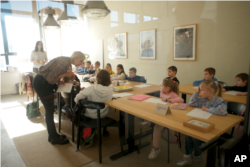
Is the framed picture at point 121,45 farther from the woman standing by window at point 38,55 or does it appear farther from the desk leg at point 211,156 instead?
the desk leg at point 211,156

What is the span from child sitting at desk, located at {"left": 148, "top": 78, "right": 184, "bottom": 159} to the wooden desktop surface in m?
0.25

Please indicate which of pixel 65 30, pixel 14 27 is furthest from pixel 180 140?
pixel 65 30

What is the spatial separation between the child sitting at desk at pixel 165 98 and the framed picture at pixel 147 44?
2368 mm

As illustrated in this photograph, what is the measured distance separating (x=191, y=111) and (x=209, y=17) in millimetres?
Result: 2470

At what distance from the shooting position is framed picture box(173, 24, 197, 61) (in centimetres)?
370

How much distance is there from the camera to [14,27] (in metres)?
3.10

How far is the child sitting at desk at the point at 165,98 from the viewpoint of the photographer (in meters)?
2.00

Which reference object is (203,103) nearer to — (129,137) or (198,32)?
(129,137)

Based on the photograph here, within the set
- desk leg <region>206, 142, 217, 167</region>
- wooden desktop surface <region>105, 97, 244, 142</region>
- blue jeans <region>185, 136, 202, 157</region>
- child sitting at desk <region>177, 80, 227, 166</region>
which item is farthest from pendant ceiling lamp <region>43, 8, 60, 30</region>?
desk leg <region>206, 142, 217, 167</region>

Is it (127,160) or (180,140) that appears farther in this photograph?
(180,140)

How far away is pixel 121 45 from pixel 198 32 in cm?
246

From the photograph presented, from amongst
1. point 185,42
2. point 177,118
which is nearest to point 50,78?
point 177,118

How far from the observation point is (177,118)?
1.54 meters

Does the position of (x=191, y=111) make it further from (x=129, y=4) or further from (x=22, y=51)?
(x=129, y=4)
